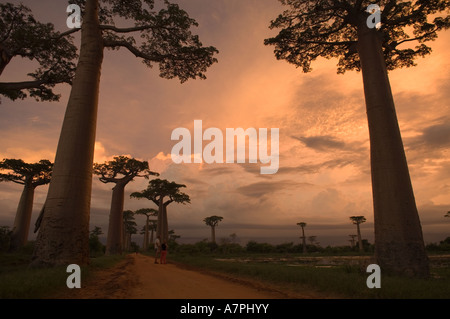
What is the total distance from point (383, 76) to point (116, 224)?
26.2 metres

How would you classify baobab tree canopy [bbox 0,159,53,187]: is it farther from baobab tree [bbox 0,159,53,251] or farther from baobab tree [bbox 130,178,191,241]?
baobab tree [bbox 130,178,191,241]

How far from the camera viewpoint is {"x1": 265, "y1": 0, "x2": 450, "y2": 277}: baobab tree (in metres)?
8.64

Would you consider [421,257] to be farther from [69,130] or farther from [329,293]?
[69,130]

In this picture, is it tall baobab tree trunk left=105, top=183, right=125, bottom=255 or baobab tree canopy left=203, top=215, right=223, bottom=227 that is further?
baobab tree canopy left=203, top=215, right=223, bottom=227

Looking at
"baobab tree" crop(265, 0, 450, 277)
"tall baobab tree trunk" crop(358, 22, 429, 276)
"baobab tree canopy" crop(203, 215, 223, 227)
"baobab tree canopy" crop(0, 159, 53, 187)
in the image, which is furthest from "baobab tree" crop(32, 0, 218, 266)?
"baobab tree canopy" crop(203, 215, 223, 227)

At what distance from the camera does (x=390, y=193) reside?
8945 mm

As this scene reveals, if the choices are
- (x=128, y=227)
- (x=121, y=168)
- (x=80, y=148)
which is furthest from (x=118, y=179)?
(x=128, y=227)

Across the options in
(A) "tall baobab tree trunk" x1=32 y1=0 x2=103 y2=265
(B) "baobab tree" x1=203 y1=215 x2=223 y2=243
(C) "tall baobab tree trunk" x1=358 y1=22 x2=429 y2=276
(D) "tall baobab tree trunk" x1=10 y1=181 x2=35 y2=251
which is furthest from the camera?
(B) "baobab tree" x1=203 y1=215 x2=223 y2=243

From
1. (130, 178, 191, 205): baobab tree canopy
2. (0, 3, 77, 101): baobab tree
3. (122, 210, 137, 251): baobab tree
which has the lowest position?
(122, 210, 137, 251): baobab tree

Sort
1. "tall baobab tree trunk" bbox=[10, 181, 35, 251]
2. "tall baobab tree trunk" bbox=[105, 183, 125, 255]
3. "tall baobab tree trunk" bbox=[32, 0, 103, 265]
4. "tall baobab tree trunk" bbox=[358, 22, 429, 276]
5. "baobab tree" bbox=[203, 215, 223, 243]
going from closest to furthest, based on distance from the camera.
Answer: "tall baobab tree trunk" bbox=[358, 22, 429, 276], "tall baobab tree trunk" bbox=[32, 0, 103, 265], "tall baobab tree trunk" bbox=[10, 181, 35, 251], "tall baobab tree trunk" bbox=[105, 183, 125, 255], "baobab tree" bbox=[203, 215, 223, 243]

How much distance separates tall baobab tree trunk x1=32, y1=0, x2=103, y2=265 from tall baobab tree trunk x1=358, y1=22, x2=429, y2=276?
10370 mm

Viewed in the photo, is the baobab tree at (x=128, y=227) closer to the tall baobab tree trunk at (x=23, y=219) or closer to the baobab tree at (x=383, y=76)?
the tall baobab tree trunk at (x=23, y=219)

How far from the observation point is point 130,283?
7.04 metres
